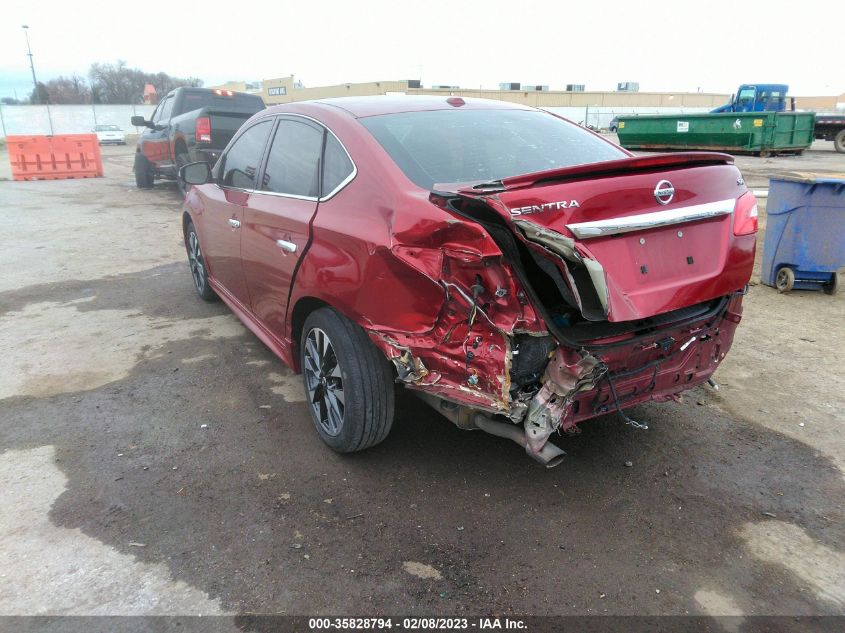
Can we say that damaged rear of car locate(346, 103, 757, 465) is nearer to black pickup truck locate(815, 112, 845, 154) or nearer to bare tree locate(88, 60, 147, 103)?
black pickup truck locate(815, 112, 845, 154)

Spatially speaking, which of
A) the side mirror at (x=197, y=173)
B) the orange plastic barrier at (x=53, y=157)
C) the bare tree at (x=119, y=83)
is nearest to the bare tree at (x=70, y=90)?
the bare tree at (x=119, y=83)

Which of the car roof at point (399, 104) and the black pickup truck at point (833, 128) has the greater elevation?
the car roof at point (399, 104)

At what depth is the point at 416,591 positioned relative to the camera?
7.93 ft

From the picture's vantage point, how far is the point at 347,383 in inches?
118

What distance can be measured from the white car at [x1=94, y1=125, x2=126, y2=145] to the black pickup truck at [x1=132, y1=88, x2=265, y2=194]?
2206 cm

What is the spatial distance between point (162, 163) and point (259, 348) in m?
9.74

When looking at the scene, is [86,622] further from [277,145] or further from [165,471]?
[277,145]

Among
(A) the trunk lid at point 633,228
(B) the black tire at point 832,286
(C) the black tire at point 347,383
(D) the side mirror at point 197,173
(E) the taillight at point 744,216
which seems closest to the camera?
(A) the trunk lid at point 633,228

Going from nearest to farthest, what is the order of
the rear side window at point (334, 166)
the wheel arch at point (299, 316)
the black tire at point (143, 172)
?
the rear side window at point (334, 166), the wheel arch at point (299, 316), the black tire at point (143, 172)

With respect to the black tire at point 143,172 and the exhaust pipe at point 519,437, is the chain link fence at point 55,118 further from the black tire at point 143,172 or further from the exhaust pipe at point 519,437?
the exhaust pipe at point 519,437

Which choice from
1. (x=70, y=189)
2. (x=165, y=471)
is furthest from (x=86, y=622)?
(x=70, y=189)

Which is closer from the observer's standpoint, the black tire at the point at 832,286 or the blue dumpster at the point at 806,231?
the blue dumpster at the point at 806,231

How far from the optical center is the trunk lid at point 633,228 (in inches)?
92.2

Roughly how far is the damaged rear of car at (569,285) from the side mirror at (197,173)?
2.67 meters
